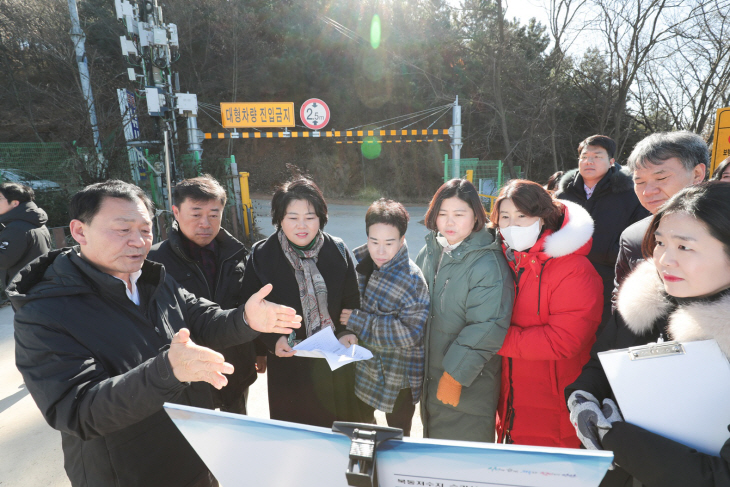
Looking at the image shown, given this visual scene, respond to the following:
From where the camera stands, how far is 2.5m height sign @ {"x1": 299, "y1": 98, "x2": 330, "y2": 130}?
12477 millimetres

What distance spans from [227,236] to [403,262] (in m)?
1.18

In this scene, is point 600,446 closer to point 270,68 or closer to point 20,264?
point 20,264

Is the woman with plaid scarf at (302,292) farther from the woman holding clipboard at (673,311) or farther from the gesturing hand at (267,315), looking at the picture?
the woman holding clipboard at (673,311)

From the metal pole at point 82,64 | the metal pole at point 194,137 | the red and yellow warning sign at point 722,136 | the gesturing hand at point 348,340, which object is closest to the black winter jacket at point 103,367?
the gesturing hand at point 348,340

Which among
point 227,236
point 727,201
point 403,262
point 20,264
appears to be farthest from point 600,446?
point 20,264

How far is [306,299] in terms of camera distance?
Answer: 213 centimetres

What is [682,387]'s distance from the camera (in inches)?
38.6

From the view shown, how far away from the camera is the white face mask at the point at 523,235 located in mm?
1911

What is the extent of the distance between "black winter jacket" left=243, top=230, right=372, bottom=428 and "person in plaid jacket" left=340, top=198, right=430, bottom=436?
0.13 m

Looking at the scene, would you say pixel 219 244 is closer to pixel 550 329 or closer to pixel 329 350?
pixel 329 350

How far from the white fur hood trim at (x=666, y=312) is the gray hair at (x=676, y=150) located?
3.49ft

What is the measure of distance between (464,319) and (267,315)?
3.41 ft

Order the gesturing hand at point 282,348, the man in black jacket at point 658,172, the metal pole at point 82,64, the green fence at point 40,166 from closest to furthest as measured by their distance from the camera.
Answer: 1. the man in black jacket at point 658,172
2. the gesturing hand at point 282,348
3. the green fence at point 40,166
4. the metal pole at point 82,64

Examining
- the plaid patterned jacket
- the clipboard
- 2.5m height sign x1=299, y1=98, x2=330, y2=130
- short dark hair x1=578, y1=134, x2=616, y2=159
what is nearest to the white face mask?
the plaid patterned jacket
